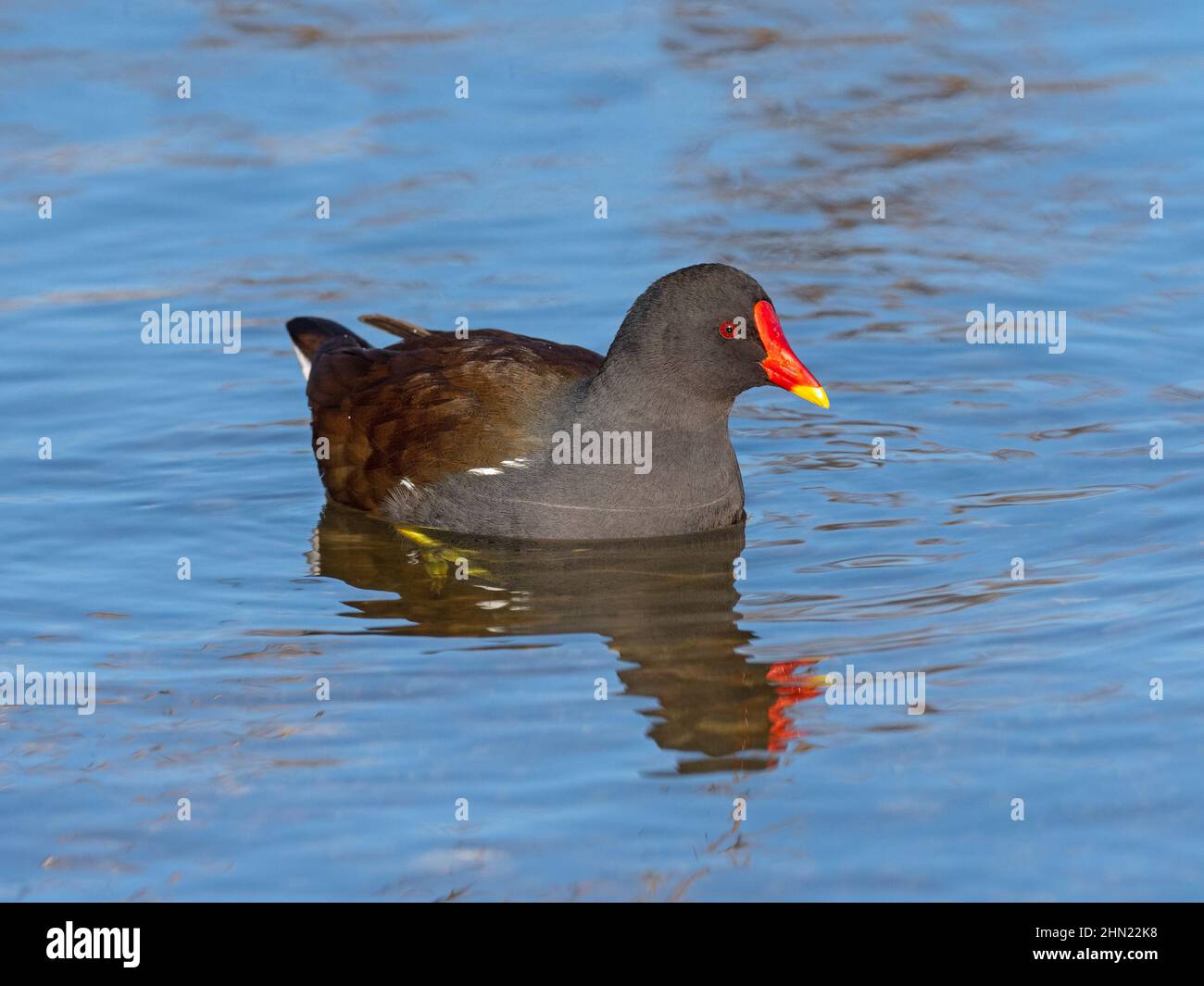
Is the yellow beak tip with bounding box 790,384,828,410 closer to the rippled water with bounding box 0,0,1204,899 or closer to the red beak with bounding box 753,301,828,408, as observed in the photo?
the red beak with bounding box 753,301,828,408

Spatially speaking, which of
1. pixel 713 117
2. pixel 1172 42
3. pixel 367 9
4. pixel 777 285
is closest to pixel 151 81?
pixel 367 9

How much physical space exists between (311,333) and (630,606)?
2.66 metres

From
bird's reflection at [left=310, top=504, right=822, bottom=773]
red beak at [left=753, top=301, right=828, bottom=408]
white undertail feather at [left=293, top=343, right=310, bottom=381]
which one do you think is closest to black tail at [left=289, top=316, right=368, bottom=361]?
white undertail feather at [left=293, top=343, right=310, bottom=381]

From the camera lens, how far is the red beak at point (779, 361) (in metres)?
8.18

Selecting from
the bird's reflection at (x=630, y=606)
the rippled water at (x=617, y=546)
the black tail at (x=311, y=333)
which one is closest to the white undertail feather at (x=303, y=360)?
the black tail at (x=311, y=333)

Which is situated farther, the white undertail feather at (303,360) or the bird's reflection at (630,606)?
the white undertail feather at (303,360)

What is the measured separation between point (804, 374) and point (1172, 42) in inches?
284

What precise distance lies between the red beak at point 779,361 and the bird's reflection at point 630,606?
67 cm

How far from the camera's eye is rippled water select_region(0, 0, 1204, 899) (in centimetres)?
593

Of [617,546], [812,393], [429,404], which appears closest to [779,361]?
[812,393]

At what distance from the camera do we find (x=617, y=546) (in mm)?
8312

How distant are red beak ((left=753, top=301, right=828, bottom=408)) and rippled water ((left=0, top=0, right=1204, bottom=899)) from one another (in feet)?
2.02

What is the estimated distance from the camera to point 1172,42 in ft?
46.5

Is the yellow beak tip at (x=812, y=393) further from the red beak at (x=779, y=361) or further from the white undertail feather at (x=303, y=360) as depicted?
the white undertail feather at (x=303, y=360)
